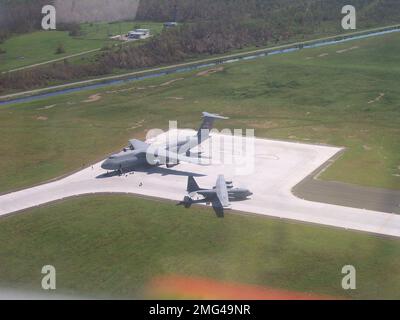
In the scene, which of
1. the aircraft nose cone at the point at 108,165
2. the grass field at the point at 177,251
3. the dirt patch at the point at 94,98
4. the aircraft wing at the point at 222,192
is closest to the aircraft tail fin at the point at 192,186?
the aircraft wing at the point at 222,192

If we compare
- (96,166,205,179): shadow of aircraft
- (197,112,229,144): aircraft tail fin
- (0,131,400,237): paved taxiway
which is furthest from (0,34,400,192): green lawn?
(197,112,229,144): aircraft tail fin

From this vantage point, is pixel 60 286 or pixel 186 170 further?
pixel 186 170

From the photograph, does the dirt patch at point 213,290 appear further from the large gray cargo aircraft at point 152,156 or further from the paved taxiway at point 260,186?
the large gray cargo aircraft at point 152,156

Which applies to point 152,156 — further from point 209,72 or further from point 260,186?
point 209,72

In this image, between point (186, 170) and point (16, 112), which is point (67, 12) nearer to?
point (16, 112)

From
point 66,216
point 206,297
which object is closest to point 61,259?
point 66,216

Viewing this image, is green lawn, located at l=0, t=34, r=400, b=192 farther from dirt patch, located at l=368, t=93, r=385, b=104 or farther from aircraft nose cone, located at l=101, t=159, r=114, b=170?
aircraft nose cone, located at l=101, t=159, r=114, b=170
